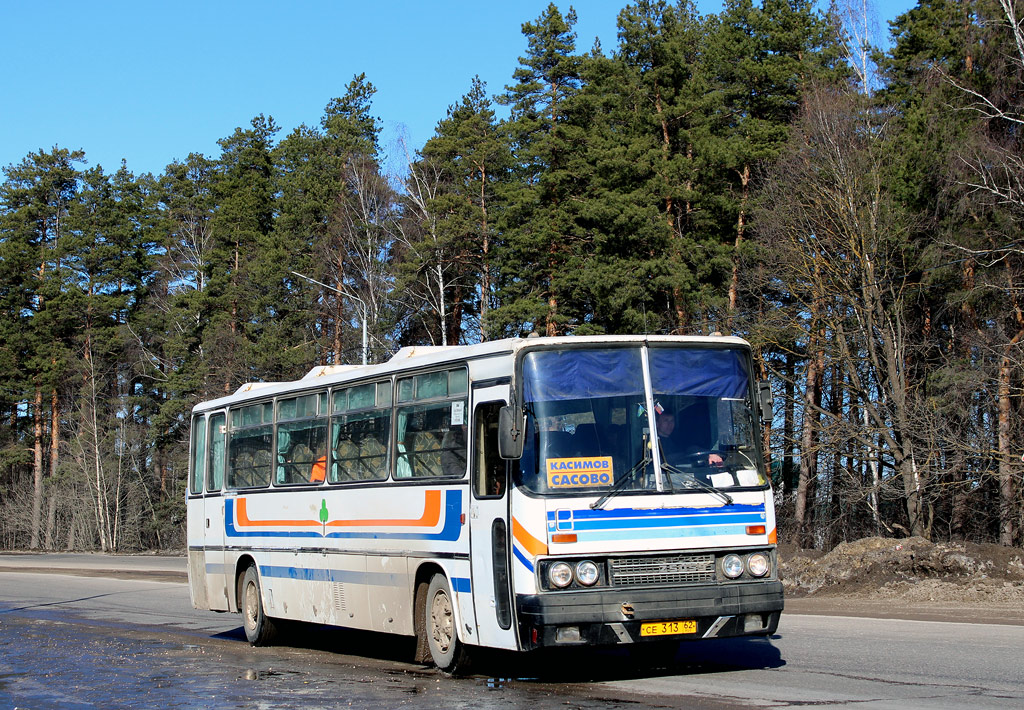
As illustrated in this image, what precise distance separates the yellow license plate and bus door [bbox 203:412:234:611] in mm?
8540

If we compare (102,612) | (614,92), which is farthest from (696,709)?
(614,92)

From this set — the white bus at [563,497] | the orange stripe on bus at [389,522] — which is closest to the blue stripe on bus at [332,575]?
the white bus at [563,497]

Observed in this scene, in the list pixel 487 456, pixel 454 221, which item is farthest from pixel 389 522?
pixel 454 221

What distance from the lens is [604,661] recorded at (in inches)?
488

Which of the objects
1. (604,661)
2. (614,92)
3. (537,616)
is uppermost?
(614,92)

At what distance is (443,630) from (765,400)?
3881 mm

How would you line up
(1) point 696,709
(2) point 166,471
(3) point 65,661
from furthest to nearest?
(2) point 166,471, (3) point 65,661, (1) point 696,709

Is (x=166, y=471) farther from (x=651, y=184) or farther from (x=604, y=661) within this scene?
(x=604, y=661)

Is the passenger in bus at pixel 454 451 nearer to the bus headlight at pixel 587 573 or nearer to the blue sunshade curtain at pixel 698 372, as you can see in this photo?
the bus headlight at pixel 587 573

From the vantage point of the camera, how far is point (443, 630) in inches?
456

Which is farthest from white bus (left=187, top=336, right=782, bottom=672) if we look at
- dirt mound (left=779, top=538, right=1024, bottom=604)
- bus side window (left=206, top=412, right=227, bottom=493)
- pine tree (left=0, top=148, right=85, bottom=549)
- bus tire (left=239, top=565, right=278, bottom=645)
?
pine tree (left=0, top=148, right=85, bottom=549)

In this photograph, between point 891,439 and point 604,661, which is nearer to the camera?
point 604,661

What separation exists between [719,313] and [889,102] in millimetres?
8649

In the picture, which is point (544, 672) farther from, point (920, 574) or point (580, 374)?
point (920, 574)
